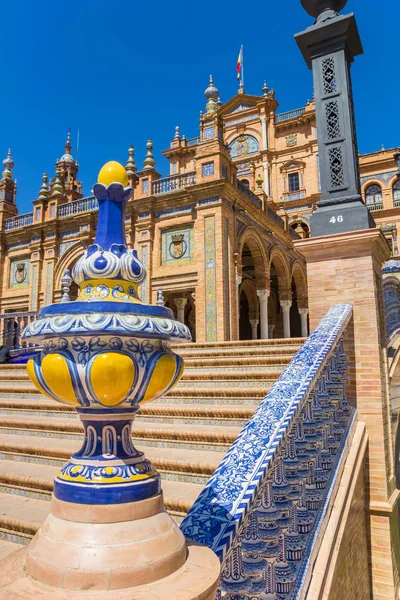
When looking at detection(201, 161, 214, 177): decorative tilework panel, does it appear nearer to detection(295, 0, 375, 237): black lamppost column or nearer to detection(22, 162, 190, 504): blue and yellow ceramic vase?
detection(295, 0, 375, 237): black lamppost column

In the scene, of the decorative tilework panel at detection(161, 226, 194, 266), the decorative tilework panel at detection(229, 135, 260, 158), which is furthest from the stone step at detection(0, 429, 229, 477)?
the decorative tilework panel at detection(229, 135, 260, 158)

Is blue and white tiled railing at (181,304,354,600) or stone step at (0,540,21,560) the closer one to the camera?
blue and white tiled railing at (181,304,354,600)

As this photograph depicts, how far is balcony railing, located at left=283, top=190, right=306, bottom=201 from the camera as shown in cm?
2884

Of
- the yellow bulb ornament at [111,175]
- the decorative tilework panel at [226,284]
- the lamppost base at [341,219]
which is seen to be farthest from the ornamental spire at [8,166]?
the yellow bulb ornament at [111,175]

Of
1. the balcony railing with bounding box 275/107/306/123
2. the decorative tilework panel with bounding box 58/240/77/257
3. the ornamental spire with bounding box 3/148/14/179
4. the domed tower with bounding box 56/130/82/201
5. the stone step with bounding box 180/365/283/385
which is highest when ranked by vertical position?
the balcony railing with bounding box 275/107/306/123

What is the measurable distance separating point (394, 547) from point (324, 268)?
313cm

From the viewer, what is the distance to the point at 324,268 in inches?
202

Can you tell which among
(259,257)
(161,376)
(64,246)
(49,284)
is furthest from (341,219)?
(49,284)

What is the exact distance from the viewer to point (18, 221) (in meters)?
20.6

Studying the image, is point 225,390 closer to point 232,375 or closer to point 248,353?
point 232,375

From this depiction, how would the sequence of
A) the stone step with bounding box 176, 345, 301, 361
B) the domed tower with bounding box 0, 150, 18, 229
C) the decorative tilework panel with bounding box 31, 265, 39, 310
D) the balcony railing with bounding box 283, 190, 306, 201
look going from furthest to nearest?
the balcony railing with bounding box 283, 190, 306, 201
the domed tower with bounding box 0, 150, 18, 229
the decorative tilework panel with bounding box 31, 265, 39, 310
the stone step with bounding box 176, 345, 301, 361

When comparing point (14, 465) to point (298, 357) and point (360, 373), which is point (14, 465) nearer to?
point (298, 357)

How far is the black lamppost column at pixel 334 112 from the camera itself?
17.5 feet

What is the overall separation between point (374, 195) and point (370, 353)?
29.0 metres
